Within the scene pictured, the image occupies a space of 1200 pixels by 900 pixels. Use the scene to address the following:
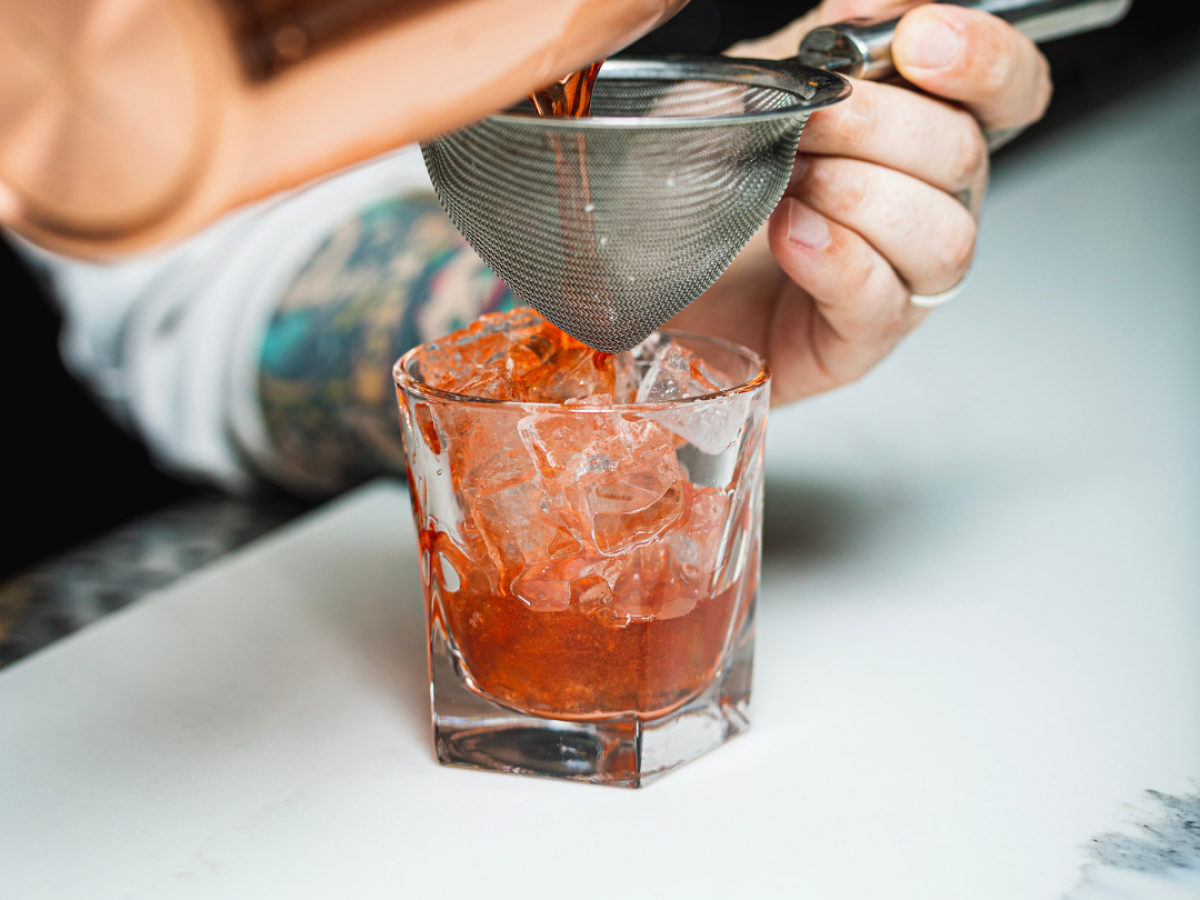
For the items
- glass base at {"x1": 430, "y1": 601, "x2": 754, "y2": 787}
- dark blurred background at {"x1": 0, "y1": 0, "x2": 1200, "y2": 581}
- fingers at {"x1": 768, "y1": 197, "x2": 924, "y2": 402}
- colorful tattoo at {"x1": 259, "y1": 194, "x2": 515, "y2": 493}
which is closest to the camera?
glass base at {"x1": 430, "y1": 601, "x2": 754, "y2": 787}

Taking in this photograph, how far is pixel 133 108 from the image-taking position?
0.33 m

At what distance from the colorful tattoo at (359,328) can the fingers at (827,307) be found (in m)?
0.43

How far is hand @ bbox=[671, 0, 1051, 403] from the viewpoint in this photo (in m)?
0.69

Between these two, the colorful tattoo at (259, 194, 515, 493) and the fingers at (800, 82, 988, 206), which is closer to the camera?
the fingers at (800, 82, 988, 206)

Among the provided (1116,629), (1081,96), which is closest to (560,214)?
(1116,629)

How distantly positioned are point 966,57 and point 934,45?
0.08 feet

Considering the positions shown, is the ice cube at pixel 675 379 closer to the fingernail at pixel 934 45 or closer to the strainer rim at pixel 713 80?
the strainer rim at pixel 713 80

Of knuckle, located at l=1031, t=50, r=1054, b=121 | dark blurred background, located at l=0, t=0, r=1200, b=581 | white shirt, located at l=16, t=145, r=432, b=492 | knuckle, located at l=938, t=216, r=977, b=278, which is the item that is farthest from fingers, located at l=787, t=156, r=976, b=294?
dark blurred background, located at l=0, t=0, r=1200, b=581

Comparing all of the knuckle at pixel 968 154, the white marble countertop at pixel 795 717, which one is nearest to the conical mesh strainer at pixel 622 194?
the knuckle at pixel 968 154

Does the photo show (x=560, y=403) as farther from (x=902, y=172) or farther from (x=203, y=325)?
(x=203, y=325)

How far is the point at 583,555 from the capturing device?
578mm

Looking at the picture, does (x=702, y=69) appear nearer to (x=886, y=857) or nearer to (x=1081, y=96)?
(x=886, y=857)

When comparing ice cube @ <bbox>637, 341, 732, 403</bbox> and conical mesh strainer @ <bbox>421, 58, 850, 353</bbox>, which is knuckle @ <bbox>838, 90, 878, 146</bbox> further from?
ice cube @ <bbox>637, 341, 732, 403</bbox>

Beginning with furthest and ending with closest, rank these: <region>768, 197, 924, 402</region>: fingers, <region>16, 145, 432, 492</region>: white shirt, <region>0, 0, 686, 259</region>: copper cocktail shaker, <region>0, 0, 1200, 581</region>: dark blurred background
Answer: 1. <region>0, 0, 1200, 581</region>: dark blurred background
2. <region>16, 145, 432, 492</region>: white shirt
3. <region>768, 197, 924, 402</region>: fingers
4. <region>0, 0, 686, 259</region>: copper cocktail shaker
